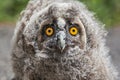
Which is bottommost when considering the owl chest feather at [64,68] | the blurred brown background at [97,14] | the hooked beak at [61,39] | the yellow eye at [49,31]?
the owl chest feather at [64,68]

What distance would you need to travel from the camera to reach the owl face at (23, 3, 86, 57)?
9617mm

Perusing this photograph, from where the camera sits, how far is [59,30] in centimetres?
957

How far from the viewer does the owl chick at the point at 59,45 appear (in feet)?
31.8

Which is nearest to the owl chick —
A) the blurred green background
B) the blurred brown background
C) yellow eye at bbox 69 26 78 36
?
yellow eye at bbox 69 26 78 36

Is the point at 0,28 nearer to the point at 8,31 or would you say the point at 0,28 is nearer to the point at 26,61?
the point at 8,31

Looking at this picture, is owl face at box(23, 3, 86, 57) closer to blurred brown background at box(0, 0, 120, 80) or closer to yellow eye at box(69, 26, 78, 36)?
yellow eye at box(69, 26, 78, 36)

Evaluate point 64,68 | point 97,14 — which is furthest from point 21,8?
point 64,68

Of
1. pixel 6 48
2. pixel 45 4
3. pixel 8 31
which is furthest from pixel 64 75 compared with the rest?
pixel 8 31

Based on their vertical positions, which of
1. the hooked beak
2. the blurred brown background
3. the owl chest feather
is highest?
the blurred brown background

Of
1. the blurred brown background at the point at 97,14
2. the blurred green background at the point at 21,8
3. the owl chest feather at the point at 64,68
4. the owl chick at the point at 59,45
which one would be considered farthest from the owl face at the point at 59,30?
the blurred green background at the point at 21,8

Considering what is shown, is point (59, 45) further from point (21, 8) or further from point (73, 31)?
point (21, 8)

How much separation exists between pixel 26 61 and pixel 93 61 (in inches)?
37.8

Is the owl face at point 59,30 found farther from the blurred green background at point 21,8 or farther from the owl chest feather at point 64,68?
the blurred green background at point 21,8

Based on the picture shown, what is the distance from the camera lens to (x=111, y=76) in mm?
10609
